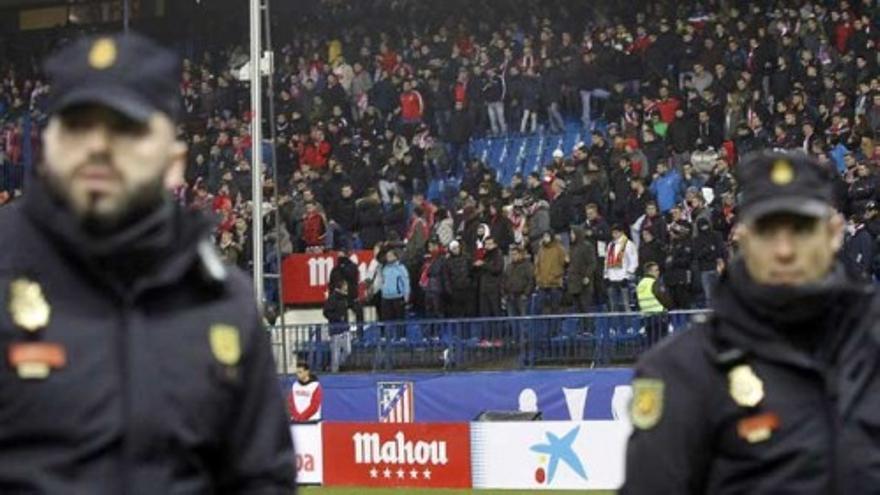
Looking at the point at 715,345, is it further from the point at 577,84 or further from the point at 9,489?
the point at 577,84

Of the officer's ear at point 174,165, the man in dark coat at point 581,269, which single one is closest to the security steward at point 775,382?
the officer's ear at point 174,165

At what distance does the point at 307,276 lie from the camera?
97.9 ft

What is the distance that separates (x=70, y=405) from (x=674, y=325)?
67.7ft

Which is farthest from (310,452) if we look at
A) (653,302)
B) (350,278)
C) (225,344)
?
(225,344)

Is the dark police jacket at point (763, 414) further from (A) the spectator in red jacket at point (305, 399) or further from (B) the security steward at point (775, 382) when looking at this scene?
(A) the spectator in red jacket at point (305, 399)

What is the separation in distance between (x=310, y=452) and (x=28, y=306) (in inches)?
774

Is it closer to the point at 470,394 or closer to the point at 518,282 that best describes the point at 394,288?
the point at 518,282

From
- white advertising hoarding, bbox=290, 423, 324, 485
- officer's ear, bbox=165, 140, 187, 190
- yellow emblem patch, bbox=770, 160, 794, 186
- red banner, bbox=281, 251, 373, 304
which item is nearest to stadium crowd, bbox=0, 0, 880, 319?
red banner, bbox=281, 251, 373, 304

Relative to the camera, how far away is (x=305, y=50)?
123 ft

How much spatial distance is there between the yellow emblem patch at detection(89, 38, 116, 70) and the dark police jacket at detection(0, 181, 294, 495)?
263 mm

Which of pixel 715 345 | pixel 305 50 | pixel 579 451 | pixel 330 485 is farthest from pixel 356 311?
pixel 715 345

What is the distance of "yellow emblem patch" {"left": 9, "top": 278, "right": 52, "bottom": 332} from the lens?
3582 mm

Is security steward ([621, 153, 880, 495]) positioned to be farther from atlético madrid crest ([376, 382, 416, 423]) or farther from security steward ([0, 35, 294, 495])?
atlético madrid crest ([376, 382, 416, 423])

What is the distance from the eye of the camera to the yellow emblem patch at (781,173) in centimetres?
442
